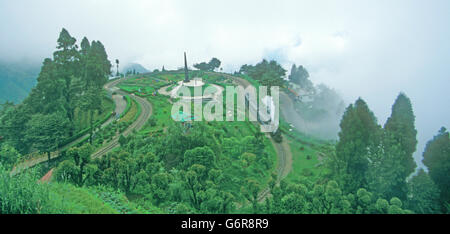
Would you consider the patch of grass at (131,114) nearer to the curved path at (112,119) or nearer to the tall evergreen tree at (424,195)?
the curved path at (112,119)

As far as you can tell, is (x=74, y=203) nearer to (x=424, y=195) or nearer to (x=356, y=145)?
(x=356, y=145)

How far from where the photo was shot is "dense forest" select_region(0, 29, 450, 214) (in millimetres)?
23000

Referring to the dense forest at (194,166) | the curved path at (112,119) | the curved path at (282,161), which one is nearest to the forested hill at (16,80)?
the curved path at (112,119)

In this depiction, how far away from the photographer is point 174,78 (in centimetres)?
9562

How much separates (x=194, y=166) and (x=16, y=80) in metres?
131

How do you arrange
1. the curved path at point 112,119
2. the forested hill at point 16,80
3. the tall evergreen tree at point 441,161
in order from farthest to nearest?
the forested hill at point 16,80, the curved path at point 112,119, the tall evergreen tree at point 441,161

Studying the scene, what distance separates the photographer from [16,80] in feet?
396

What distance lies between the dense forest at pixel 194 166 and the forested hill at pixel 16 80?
255 feet

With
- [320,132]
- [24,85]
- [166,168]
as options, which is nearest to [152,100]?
[166,168]

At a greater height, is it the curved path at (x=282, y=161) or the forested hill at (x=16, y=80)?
the forested hill at (x=16, y=80)

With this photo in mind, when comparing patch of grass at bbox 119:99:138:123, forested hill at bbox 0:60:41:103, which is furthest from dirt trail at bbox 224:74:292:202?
forested hill at bbox 0:60:41:103

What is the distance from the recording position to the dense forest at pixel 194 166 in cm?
2300
